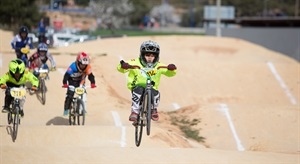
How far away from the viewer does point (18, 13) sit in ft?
163

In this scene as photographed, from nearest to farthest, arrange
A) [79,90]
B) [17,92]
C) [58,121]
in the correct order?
1. [17,92]
2. [79,90]
3. [58,121]

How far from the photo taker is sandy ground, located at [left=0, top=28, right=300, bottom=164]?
14.4 meters

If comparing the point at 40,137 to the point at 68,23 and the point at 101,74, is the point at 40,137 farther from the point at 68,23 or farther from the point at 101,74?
the point at 68,23

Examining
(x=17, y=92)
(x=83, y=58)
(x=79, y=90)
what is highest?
(x=83, y=58)

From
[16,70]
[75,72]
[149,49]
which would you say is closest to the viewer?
[149,49]

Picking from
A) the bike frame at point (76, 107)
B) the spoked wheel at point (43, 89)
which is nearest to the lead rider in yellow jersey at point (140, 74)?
the bike frame at point (76, 107)

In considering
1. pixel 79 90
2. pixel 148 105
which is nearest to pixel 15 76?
pixel 79 90

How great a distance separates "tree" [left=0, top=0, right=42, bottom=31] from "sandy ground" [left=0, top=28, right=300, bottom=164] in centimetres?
858

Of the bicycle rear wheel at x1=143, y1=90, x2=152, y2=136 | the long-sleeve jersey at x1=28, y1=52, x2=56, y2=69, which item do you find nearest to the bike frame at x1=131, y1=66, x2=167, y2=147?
the bicycle rear wheel at x1=143, y1=90, x2=152, y2=136

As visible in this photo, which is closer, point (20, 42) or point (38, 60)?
point (38, 60)

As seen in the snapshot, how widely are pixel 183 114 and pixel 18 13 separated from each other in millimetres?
27750

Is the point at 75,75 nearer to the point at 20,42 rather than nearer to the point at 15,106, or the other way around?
the point at 15,106

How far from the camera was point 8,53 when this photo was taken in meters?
31.2

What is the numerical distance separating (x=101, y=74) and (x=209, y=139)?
928cm
